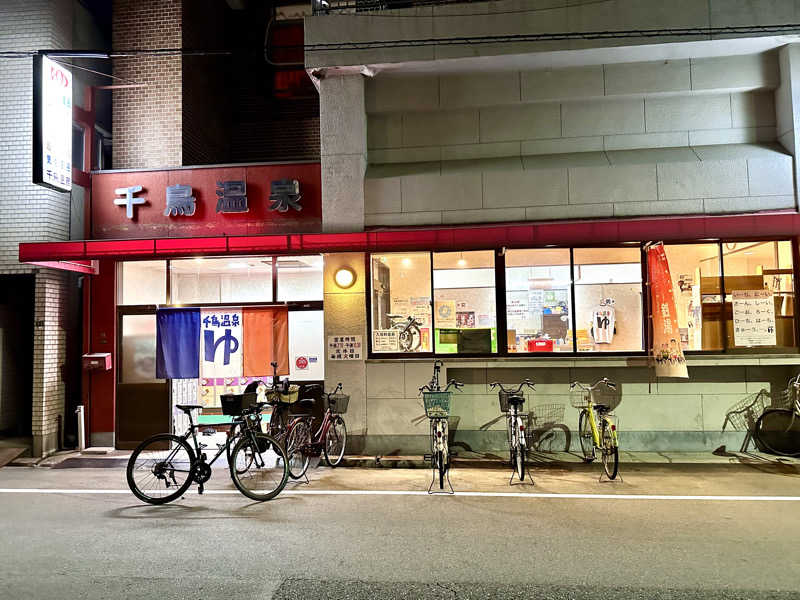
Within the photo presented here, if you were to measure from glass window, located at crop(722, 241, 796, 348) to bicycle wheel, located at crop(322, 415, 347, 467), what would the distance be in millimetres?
7218

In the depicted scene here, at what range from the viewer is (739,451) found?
10.5 meters

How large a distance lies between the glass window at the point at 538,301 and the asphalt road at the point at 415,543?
9.31 feet

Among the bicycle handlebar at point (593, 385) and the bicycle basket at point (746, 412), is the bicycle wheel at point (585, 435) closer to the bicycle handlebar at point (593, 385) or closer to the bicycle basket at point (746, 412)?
the bicycle handlebar at point (593, 385)

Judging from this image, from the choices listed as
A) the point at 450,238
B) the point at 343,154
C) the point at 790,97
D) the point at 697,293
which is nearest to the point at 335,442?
the point at 450,238

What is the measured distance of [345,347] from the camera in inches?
436

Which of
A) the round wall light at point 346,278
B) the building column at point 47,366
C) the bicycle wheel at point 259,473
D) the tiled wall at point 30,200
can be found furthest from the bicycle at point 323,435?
the tiled wall at point 30,200

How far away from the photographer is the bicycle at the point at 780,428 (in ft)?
33.8

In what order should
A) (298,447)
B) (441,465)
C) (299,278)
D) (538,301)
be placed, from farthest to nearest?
1. (299,278)
2. (538,301)
3. (298,447)
4. (441,465)

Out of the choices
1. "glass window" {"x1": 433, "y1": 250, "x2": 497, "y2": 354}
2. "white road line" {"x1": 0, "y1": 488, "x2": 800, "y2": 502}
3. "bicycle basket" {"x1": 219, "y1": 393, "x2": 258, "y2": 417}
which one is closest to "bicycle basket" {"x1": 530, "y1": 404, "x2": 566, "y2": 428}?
"glass window" {"x1": 433, "y1": 250, "x2": 497, "y2": 354}

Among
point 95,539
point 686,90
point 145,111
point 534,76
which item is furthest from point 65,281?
point 686,90

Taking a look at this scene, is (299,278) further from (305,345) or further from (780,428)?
(780,428)

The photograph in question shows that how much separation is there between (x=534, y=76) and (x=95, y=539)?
10.5m

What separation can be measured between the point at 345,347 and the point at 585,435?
4.60 m

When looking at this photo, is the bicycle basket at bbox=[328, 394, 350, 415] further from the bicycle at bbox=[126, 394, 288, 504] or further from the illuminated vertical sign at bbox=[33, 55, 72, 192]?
the illuminated vertical sign at bbox=[33, 55, 72, 192]
